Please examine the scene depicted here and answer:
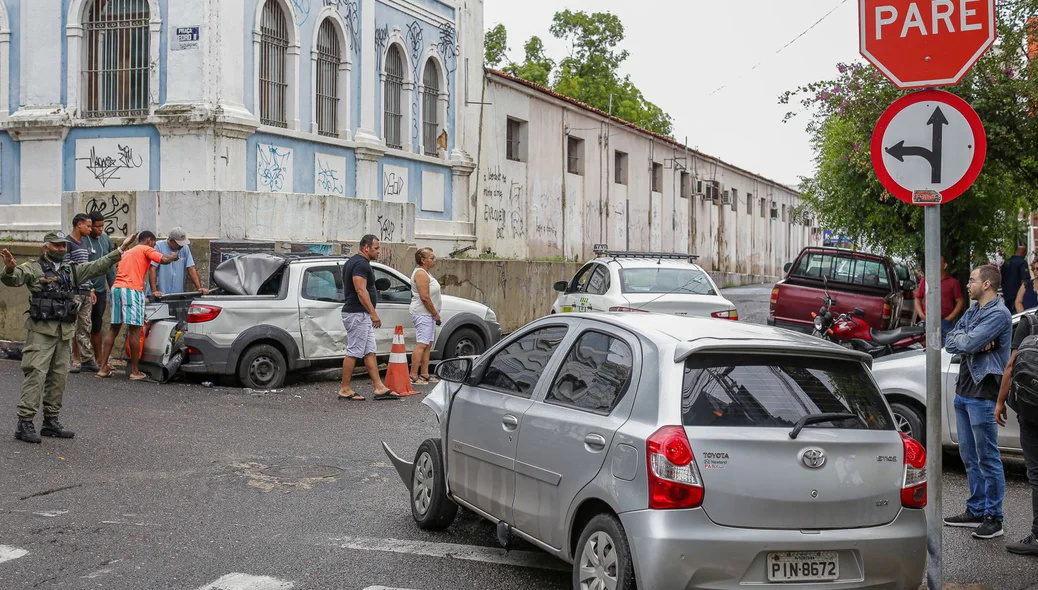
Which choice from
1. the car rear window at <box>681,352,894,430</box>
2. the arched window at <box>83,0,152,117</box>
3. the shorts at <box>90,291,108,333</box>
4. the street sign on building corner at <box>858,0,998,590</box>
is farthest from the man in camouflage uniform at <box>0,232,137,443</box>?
the arched window at <box>83,0,152,117</box>

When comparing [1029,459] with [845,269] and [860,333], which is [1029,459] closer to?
[860,333]

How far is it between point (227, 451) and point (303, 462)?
31.9 inches

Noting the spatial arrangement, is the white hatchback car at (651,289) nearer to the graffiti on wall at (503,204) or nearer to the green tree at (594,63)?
the graffiti on wall at (503,204)

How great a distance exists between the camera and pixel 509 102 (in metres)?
28.0

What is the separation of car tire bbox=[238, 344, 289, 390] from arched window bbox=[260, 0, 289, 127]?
276 inches

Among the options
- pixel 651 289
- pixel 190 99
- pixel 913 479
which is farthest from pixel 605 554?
pixel 190 99

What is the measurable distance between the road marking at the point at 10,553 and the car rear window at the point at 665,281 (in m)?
10.2

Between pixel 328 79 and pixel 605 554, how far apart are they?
17461mm

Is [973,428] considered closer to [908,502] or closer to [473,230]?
[908,502]

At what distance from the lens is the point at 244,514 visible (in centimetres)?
728

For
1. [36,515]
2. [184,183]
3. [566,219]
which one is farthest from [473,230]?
[36,515]

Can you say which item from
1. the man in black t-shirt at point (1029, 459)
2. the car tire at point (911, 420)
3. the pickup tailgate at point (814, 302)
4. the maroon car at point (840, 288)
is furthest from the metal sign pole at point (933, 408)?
the maroon car at point (840, 288)

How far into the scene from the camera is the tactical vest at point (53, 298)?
9289 mm

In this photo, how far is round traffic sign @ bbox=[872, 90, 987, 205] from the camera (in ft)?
18.6
